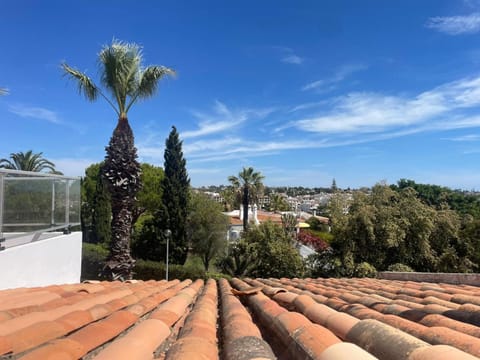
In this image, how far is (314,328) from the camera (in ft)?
6.63

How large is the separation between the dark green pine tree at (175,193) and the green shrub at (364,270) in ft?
43.9

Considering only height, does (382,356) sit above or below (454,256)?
above

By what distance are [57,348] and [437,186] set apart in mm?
55788

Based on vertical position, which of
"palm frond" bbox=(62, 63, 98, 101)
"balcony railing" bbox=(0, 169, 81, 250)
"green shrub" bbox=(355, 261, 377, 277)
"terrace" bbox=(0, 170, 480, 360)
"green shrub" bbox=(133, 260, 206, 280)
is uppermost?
"palm frond" bbox=(62, 63, 98, 101)

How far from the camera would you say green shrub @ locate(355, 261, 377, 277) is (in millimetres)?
18812

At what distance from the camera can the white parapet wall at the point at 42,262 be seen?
5230mm

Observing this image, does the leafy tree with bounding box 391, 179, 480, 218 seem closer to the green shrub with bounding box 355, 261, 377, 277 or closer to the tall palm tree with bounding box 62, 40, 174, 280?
the green shrub with bounding box 355, 261, 377, 277

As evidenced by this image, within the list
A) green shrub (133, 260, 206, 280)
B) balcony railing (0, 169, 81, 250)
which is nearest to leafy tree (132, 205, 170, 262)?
green shrub (133, 260, 206, 280)

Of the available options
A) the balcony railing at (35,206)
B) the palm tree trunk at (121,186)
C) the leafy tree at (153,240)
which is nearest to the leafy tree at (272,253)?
the leafy tree at (153,240)

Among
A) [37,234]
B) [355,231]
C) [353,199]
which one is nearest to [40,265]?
[37,234]

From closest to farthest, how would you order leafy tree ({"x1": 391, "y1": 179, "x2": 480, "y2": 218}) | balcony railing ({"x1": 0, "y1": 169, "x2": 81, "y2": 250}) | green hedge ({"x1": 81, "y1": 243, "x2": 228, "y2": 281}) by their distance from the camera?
balcony railing ({"x1": 0, "y1": 169, "x2": 81, "y2": 250})
green hedge ({"x1": 81, "y1": 243, "x2": 228, "y2": 281})
leafy tree ({"x1": 391, "y1": 179, "x2": 480, "y2": 218})

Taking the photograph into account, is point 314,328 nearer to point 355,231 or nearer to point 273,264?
point 355,231

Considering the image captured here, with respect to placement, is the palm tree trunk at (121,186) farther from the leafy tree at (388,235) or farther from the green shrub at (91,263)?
the leafy tree at (388,235)

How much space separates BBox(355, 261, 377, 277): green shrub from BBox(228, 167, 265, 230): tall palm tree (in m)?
21.4
